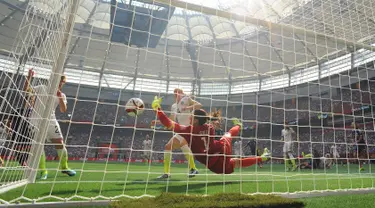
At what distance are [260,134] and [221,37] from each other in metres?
9.72

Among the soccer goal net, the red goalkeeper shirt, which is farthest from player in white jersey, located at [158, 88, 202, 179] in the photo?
the red goalkeeper shirt

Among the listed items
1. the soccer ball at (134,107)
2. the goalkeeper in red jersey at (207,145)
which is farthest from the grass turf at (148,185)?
the soccer ball at (134,107)

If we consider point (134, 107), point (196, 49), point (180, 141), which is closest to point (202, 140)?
point (180, 141)

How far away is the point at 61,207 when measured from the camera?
6.60 feet

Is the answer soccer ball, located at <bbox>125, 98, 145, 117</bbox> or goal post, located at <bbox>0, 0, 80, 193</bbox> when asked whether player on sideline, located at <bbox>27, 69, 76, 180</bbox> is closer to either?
goal post, located at <bbox>0, 0, 80, 193</bbox>

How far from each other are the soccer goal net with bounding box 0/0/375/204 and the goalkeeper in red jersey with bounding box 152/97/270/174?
0.02 metres

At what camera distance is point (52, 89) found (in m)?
3.23

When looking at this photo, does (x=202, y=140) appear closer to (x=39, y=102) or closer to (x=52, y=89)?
(x=52, y=89)

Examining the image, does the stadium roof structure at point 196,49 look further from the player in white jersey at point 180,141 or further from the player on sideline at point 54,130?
the player on sideline at point 54,130

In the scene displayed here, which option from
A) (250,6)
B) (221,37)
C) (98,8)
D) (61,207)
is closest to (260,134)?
(221,37)

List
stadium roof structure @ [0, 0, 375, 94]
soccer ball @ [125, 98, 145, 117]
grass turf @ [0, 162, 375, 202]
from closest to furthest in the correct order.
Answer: grass turf @ [0, 162, 375, 202] < soccer ball @ [125, 98, 145, 117] < stadium roof structure @ [0, 0, 375, 94]

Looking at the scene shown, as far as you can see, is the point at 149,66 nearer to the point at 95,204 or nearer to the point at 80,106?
the point at 80,106

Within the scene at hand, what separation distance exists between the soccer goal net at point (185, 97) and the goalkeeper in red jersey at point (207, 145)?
19 mm

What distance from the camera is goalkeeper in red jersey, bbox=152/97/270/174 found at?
3.87m
